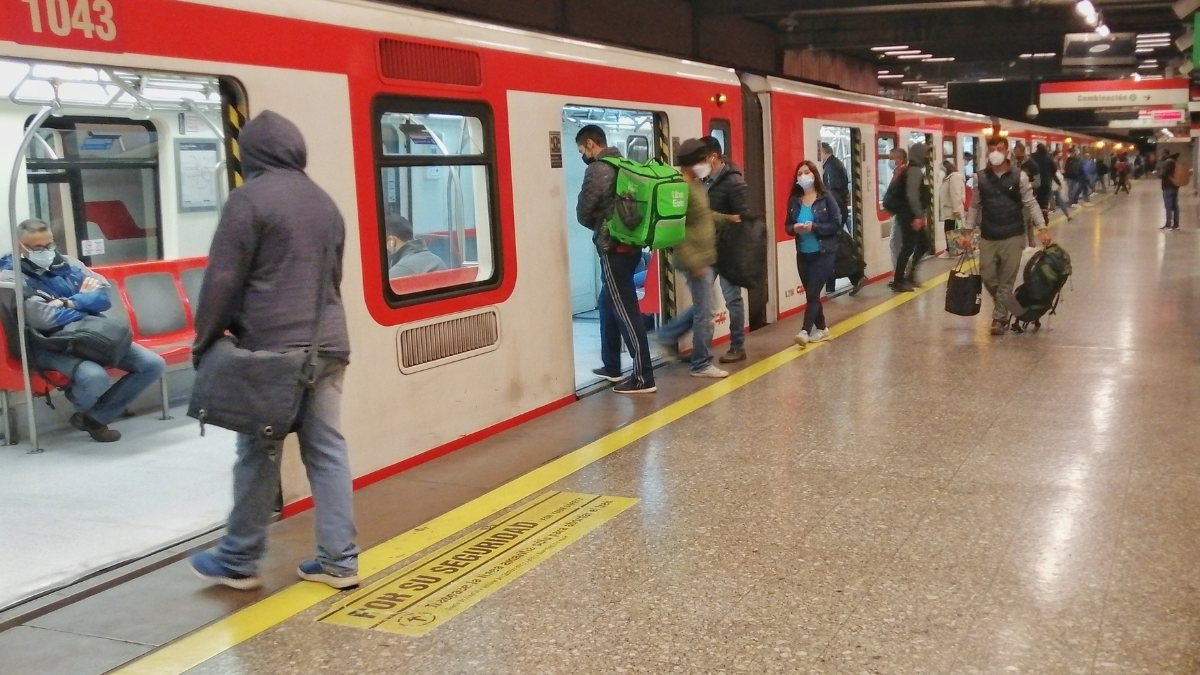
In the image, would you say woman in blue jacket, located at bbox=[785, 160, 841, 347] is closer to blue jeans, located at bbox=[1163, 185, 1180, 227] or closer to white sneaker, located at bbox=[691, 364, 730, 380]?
white sneaker, located at bbox=[691, 364, 730, 380]

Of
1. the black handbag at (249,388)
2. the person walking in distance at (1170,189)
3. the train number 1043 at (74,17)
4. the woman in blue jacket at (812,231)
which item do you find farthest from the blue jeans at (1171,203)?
the train number 1043 at (74,17)

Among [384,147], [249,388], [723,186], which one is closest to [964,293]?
[723,186]

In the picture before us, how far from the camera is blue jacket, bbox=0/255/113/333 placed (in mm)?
5758

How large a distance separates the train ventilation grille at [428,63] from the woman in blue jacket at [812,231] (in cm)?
320

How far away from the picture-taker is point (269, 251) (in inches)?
135

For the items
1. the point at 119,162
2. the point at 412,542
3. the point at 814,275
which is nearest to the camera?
the point at 412,542

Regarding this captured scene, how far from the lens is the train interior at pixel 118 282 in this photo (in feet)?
14.5

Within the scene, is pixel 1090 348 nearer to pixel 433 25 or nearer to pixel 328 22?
pixel 433 25

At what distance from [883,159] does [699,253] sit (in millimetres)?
6132

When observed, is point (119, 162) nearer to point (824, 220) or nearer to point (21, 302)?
point (21, 302)

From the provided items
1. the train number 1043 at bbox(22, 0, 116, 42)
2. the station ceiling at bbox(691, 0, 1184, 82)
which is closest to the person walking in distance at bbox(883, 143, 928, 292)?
the station ceiling at bbox(691, 0, 1184, 82)

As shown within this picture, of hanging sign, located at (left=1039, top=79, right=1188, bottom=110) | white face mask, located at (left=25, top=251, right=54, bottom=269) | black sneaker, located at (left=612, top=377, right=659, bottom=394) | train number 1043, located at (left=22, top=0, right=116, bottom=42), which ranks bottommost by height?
black sneaker, located at (left=612, top=377, right=659, bottom=394)

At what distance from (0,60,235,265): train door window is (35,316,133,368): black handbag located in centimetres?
99

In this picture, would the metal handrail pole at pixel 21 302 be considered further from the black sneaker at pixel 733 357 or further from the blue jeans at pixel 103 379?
the black sneaker at pixel 733 357
